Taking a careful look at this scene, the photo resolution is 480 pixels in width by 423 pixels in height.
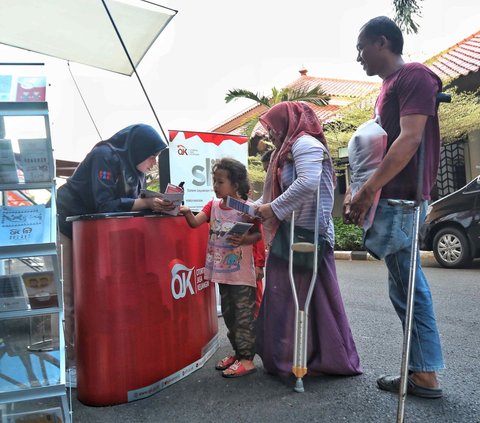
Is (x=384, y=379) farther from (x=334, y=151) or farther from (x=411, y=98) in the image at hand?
→ (x=334, y=151)

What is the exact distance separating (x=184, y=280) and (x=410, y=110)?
5.39ft

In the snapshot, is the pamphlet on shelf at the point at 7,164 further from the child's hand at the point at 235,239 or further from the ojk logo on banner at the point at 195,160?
the ojk logo on banner at the point at 195,160

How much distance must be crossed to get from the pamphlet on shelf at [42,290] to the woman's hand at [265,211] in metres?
1.14

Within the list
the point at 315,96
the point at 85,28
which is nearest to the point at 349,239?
the point at 315,96

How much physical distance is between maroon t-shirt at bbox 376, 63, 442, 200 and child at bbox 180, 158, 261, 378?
101cm

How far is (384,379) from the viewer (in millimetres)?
2471

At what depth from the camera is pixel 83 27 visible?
420 centimetres

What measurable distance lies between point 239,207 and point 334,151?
366 inches


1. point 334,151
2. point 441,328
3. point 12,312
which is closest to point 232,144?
point 441,328

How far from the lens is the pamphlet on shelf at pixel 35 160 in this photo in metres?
1.99

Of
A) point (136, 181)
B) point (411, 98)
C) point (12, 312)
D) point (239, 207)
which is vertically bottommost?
point (12, 312)

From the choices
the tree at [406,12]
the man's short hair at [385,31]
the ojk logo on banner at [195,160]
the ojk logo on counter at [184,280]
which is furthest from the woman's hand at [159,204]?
the tree at [406,12]

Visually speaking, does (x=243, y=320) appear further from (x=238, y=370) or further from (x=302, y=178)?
(x=302, y=178)

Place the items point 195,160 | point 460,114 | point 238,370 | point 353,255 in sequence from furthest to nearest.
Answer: point 353,255, point 460,114, point 195,160, point 238,370
